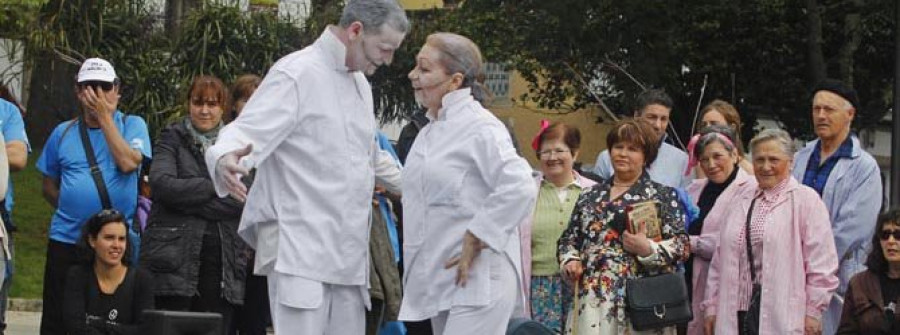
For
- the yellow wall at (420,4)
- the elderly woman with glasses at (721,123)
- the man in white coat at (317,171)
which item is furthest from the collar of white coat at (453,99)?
the yellow wall at (420,4)

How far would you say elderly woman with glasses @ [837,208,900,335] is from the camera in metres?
9.93

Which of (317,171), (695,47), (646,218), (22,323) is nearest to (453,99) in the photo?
(317,171)

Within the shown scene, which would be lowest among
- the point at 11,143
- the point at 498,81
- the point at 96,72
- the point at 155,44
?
the point at 11,143

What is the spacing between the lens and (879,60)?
3094 centimetres

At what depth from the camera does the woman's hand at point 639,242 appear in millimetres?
9500

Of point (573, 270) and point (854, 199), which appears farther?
point (854, 199)

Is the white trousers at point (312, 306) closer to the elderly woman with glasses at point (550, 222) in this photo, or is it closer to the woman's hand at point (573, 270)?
the woman's hand at point (573, 270)

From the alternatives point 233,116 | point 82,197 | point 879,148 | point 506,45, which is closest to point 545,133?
point 233,116

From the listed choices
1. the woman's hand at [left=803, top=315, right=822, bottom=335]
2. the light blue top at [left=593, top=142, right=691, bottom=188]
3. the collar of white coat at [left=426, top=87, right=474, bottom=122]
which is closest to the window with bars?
the light blue top at [left=593, top=142, right=691, bottom=188]

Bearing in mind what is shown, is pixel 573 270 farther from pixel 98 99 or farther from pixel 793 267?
pixel 98 99

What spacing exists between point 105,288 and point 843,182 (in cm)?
413

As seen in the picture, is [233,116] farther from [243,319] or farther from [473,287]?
[473,287]

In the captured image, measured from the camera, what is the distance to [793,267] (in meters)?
9.84

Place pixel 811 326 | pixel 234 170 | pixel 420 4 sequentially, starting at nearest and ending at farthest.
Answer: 1. pixel 234 170
2. pixel 811 326
3. pixel 420 4
